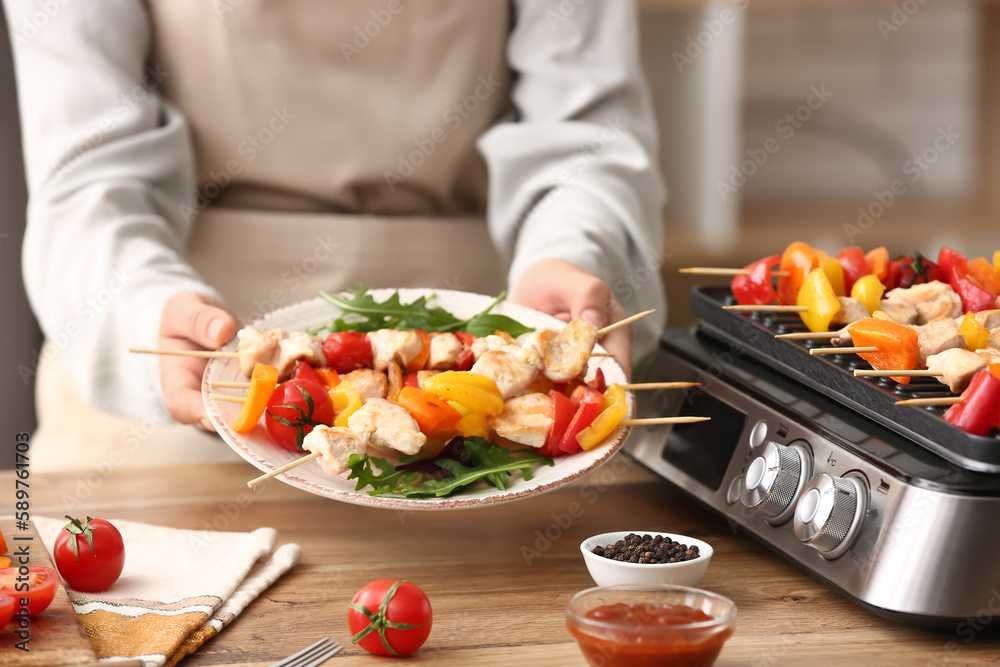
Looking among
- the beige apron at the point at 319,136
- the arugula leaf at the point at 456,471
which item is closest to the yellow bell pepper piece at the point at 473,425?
the arugula leaf at the point at 456,471

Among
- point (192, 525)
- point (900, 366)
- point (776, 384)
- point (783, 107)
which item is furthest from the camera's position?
point (783, 107)

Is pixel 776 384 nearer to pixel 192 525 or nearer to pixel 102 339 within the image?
pixel 192 525

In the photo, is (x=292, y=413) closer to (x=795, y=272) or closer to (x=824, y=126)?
(x=795, y=272)

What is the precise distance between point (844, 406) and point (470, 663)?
0.60m

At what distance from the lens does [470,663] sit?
103cm

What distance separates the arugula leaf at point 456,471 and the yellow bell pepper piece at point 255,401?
168 mm

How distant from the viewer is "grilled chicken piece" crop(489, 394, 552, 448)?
4.26 ft

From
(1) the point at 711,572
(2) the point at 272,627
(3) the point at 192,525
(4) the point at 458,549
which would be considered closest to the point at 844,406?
(1) the point at 711,572

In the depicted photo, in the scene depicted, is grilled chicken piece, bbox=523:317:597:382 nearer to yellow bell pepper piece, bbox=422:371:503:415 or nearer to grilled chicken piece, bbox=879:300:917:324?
yellow bell pepper piece, bbox=422:371:503:415

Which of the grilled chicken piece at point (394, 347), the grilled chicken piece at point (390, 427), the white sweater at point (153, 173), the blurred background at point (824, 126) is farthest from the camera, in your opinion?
the blurred background at point (824, 126)

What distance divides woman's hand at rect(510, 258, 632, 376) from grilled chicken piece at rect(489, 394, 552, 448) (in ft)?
0.68

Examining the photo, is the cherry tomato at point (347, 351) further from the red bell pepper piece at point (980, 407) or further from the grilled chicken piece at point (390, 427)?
the red bell pepper piece at point (980, 407)

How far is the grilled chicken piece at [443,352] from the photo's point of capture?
1.47m

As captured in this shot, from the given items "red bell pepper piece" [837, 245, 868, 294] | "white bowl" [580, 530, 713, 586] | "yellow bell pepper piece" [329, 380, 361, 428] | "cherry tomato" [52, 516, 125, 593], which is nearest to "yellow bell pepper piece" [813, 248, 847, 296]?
"red bell pepper piece" [837, 245, 868, 294]
